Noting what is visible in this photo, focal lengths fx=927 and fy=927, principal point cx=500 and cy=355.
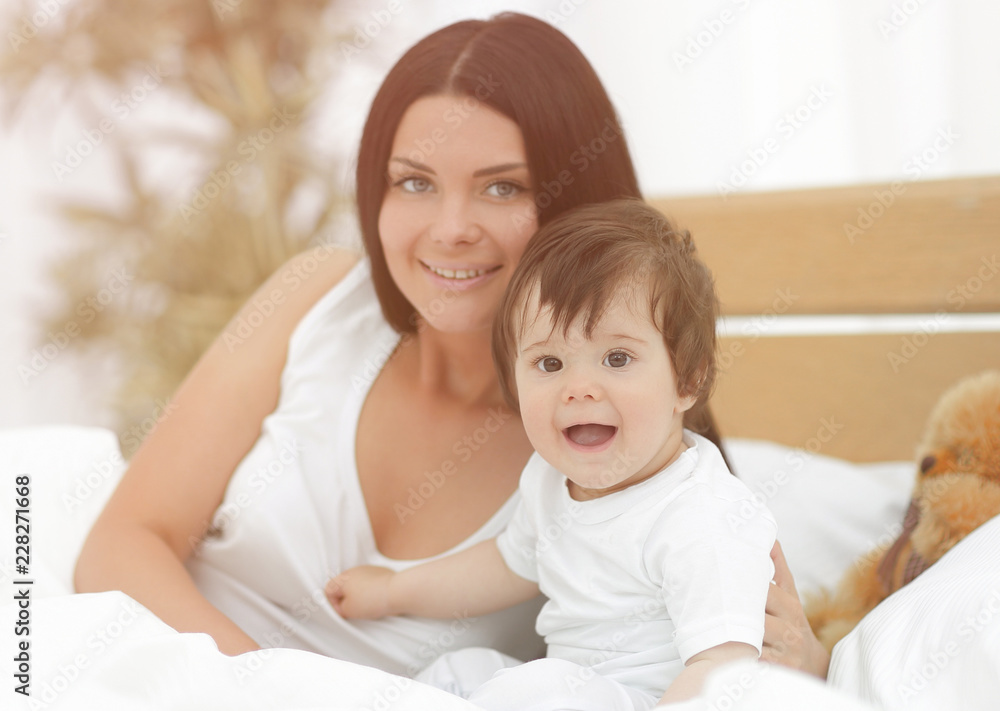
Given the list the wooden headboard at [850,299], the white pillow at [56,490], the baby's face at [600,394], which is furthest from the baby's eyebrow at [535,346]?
the wooden headboard at [850,299]

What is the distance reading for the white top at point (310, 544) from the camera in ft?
3.91

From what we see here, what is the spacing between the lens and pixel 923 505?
1.16 m

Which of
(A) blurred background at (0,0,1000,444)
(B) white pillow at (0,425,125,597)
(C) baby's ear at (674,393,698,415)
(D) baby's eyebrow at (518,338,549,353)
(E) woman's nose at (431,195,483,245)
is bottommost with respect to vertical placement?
(B) white pillow at (0,425,125,597)

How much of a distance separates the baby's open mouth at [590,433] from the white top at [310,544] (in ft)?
0.96

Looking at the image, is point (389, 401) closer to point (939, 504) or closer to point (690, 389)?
point (690, 389)

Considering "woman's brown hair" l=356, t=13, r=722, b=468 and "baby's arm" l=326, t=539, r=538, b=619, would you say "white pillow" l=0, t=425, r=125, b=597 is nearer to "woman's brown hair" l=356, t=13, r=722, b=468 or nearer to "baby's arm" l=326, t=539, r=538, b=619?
"baby's arm" l=326, t=539, r=538, b=619

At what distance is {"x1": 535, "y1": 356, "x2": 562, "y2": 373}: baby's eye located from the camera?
92 cm

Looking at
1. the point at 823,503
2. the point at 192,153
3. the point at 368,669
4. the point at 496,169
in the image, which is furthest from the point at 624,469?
the point at 192,153

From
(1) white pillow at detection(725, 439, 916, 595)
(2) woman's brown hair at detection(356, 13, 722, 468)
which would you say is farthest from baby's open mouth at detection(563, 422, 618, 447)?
(1) white pillow at detection(725, 439, 916, 595)

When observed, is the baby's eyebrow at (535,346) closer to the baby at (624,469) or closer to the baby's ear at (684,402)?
the baby at (624,469)

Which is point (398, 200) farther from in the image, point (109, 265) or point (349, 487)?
point (109, 265)

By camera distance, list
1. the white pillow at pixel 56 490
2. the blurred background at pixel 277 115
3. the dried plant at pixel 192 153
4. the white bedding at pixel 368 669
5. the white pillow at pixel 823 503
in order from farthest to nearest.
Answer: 1. the dried plant at pixel 192 153
2. the blurred background at pixel 277 115
3. the white pillow at pixel 823 503
4. the white pillow at pixel 56 490
5. the white bedding at pixel 368 669

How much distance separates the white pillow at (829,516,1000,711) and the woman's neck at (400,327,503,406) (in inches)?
22.9

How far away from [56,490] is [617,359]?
95cm
